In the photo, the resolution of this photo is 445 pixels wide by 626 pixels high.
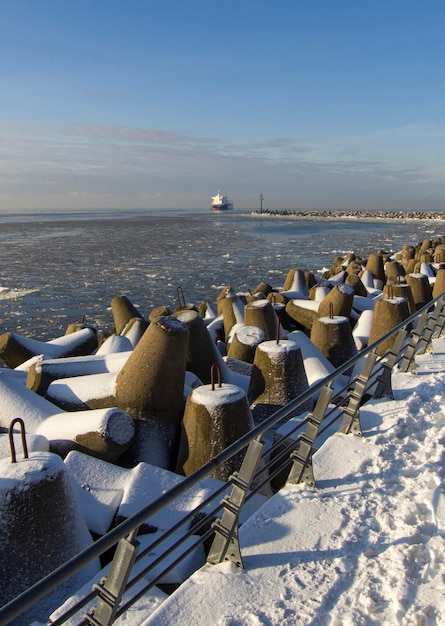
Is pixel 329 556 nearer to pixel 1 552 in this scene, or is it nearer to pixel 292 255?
pixel 1 552

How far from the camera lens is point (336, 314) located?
31.0ft

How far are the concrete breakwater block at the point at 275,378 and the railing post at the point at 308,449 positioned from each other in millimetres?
2314

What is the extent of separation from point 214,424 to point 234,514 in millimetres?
1973

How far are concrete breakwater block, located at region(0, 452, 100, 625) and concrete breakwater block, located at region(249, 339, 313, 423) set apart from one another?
9.03 ft

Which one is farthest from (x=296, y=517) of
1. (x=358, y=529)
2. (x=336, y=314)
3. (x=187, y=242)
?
(x=187, y=242)

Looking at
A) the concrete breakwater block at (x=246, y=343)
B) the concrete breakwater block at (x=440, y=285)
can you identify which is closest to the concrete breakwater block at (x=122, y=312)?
the concrete breakwater block at (x=246, y=343)

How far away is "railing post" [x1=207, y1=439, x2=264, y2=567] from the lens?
255 centimetres

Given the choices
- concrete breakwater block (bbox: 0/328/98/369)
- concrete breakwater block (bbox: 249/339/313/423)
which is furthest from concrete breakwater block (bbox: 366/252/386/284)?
concrete breakwater block (bbox: 249/339/313/423)

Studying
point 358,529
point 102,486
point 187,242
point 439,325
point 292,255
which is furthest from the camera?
point 187,242

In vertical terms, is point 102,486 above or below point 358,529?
below

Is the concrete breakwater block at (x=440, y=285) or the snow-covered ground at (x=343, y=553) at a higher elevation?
the concrete breakwater block at (x=440, y=285)

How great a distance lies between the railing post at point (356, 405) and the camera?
13.4 ft

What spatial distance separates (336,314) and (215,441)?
5459 mm

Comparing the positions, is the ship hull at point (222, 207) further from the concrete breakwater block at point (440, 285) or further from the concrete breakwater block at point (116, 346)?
the concrete breakwater block at point (116, 346)
